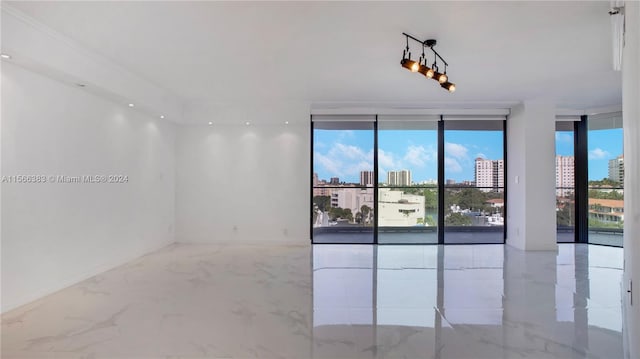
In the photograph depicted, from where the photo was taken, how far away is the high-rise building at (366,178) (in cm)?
701

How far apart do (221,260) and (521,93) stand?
5874 millimetres

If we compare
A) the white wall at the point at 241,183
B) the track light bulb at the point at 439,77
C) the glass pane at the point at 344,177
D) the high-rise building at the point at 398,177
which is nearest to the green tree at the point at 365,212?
the glass pane at the point at 344,177

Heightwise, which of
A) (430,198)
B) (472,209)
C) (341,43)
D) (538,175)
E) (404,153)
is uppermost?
(341,43)

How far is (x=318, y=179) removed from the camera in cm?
712

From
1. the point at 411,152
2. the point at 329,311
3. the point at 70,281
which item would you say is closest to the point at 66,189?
the point at 70,281

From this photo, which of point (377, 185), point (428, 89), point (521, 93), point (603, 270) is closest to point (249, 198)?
point (377, 185)

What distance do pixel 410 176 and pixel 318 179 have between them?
1991 millimetres

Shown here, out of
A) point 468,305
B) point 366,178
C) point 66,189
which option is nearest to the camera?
point 468,305

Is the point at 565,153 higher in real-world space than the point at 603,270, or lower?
higher

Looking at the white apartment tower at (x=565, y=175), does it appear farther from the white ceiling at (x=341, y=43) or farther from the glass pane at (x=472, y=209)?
the white ceiling at (x=341, y=43)

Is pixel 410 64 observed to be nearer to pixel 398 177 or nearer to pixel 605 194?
pixel 398 177

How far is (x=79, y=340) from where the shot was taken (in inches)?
107

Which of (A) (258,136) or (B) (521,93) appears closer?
(B) (521,93)

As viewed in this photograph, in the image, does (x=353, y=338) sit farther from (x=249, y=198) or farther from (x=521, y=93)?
(x=521, y=93)
